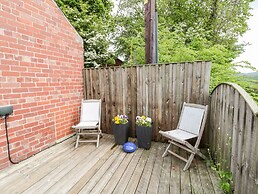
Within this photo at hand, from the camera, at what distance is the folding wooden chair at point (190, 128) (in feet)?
8.30

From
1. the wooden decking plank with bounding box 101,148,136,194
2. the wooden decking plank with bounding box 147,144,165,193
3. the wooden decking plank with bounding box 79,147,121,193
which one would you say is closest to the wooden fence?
the wooden decking plank with bounding box 147,144,165,193

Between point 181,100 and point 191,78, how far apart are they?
1.57 ft

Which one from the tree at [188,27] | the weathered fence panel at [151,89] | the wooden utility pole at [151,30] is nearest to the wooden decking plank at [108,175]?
the weathered fence panel at [151,89]

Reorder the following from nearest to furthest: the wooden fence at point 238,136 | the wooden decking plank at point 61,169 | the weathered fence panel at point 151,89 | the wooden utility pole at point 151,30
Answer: the wooden fence at point 238,136 → the wooden decking plank at point 61,169 → the weathered fence panel at point 151,89 → the wooden utility pole at point 151,30

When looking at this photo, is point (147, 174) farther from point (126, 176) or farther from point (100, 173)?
point (100, 173)

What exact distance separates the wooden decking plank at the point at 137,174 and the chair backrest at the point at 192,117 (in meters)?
0.86

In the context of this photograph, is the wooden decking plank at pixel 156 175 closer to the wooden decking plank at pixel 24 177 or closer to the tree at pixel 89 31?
the wooden decking plank at pixel 24 177

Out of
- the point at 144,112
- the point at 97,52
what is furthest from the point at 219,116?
the point at 97,52

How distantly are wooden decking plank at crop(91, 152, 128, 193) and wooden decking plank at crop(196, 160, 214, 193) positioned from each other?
123 cm

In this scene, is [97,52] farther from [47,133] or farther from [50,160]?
[50,160]

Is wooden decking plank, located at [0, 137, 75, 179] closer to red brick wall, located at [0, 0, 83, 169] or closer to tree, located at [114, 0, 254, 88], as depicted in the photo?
red brick wall, located at [0, 0, 83, 169]

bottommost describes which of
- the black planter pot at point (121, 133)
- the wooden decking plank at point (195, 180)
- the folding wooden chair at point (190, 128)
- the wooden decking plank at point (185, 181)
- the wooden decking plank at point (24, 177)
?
the wooden decking plank at point (24, 177)

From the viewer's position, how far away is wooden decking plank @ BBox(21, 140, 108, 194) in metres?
2.04

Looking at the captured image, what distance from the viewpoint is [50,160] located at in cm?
275
